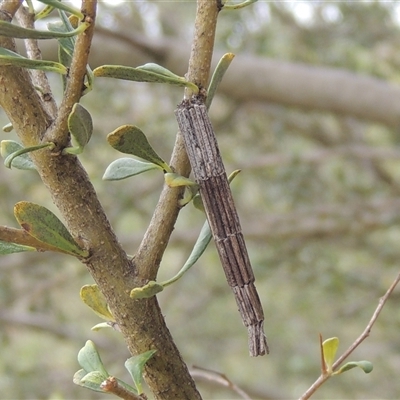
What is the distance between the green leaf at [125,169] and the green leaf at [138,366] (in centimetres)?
13

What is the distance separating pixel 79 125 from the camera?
405 millimetres

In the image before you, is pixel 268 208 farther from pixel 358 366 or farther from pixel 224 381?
pixel 358 366

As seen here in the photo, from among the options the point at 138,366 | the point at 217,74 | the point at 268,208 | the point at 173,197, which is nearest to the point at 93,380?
the point at 138,366

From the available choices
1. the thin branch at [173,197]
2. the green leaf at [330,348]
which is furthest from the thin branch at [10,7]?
the green leaf at [330,348]

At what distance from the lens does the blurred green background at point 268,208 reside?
2.73 m

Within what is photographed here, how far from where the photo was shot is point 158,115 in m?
2.98

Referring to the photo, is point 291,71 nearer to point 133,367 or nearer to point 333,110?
point 333,110

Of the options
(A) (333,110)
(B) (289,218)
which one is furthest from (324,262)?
(A) (333,110)

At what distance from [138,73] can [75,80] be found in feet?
0.14

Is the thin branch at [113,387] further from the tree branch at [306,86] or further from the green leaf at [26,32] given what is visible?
the tree branch at [306,86]

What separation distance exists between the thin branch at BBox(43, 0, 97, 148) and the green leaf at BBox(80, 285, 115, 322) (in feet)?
0.41

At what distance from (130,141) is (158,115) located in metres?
2.55

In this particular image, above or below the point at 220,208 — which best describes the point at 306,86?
above

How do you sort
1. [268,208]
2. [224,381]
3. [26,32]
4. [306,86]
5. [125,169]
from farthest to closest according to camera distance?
[268,208] → [306,86] → [224,381] → [125,169] → [26,32]
